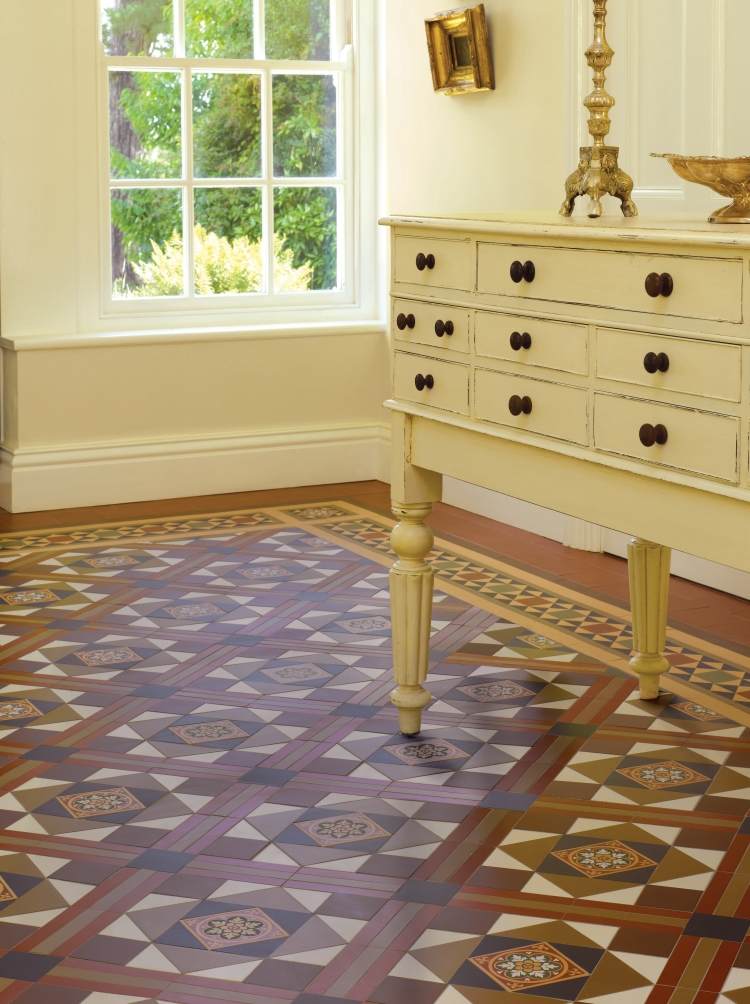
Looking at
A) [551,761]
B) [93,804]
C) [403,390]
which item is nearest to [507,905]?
[551,761]

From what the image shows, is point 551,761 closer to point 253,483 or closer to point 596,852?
point 596,852

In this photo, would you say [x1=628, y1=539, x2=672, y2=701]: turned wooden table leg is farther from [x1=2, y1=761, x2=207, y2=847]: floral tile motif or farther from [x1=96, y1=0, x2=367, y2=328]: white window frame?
[x1=96, y1=0, x2=367, y2=328]: white window frame

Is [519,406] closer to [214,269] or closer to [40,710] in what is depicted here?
[40,710]

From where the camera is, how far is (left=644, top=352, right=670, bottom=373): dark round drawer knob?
2.38 metres

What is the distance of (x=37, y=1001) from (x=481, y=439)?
1433 mm

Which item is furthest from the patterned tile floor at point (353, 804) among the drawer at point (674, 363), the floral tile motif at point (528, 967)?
the drawer at point (674, 363)

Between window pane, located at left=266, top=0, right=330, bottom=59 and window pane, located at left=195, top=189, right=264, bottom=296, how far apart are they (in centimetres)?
64

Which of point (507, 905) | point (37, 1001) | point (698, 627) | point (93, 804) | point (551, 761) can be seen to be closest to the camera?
point (37, 1001)

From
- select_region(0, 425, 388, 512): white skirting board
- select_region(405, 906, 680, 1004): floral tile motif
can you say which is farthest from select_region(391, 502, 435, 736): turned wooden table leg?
select_region(0, 425, 388, 512): white skirting board

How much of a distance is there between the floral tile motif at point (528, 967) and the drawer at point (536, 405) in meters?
0.91

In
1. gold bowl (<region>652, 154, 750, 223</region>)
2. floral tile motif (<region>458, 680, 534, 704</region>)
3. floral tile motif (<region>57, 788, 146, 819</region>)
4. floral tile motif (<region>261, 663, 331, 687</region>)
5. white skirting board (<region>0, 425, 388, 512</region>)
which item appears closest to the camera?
gold bowl (<region>652, 154, 750, 223</region>)

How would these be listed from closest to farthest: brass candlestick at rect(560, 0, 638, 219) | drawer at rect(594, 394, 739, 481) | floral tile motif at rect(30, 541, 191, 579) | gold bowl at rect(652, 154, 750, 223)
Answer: drawer at rect(594, 394, 739, 481) < gold bowl at rect(652, 154, 750, 223) < brass candlestick at rect(560, 0, 638, 219) < floral tile motif at rect(30, 541, 191, 579)

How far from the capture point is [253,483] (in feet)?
20.2

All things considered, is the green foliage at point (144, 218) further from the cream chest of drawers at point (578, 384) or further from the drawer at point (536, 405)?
the drawer at point (536, 405)
